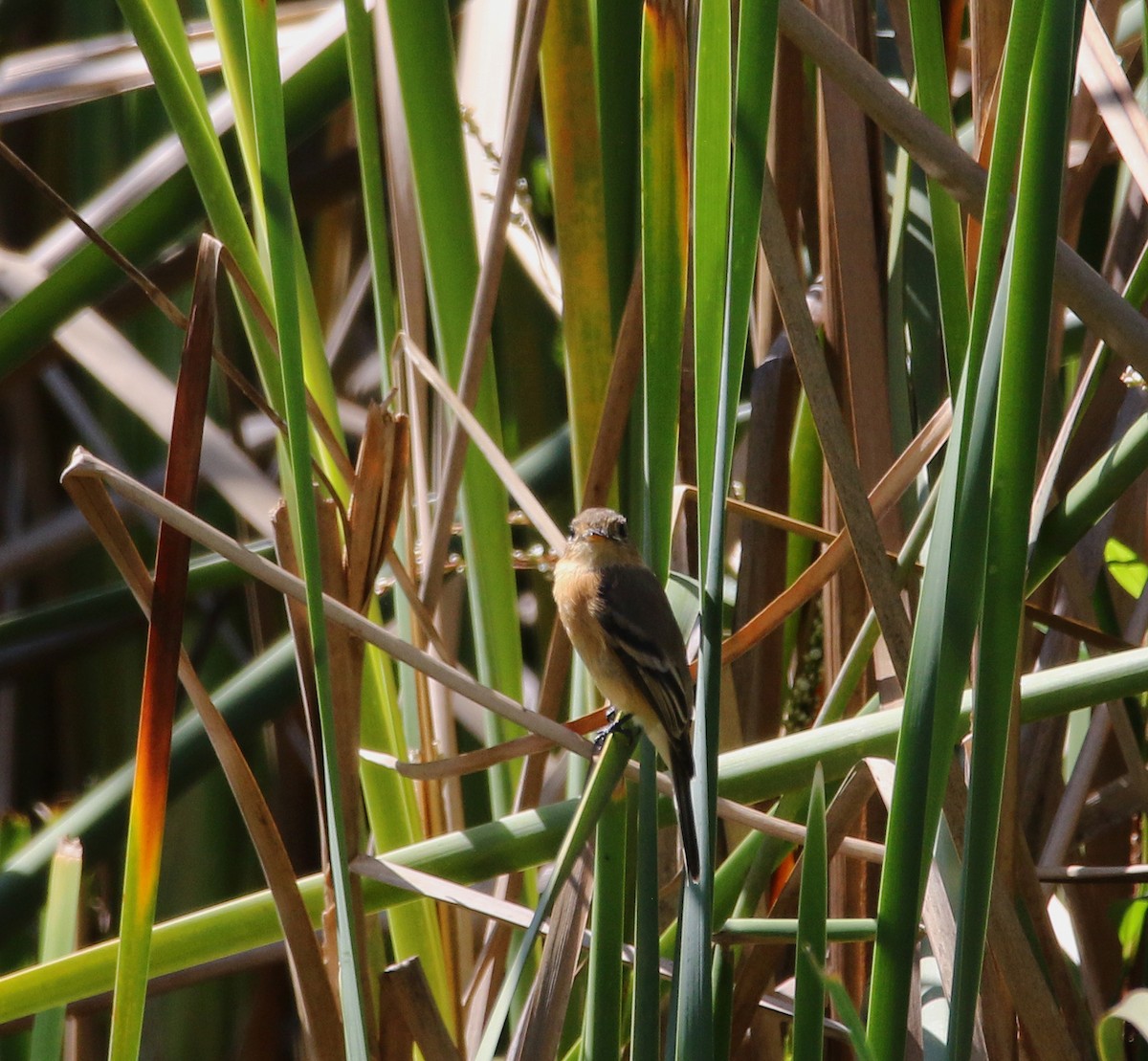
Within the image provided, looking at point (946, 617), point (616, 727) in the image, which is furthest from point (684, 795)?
point (946, 617)

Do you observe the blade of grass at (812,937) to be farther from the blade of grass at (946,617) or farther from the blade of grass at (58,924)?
the blade of grass at (58,924)

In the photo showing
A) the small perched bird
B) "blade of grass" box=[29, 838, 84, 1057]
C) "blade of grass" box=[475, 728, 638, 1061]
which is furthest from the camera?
the small perched bird

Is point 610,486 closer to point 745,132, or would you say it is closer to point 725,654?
→ point 725,654

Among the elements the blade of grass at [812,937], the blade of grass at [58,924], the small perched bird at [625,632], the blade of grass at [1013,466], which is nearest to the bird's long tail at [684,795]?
the small perched bird at [625,632]

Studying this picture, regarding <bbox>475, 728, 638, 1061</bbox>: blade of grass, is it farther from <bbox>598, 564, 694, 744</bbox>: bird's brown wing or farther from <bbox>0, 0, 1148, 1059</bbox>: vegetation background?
<bbox>598, 564, 694, 744</bbox>: bird's brown wing

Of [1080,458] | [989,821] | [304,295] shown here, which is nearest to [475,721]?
[304,295]

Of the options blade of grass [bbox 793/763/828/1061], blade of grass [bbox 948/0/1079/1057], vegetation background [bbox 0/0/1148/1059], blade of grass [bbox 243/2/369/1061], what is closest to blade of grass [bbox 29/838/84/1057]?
vegetation background [bbox 0/0/1148/1059]

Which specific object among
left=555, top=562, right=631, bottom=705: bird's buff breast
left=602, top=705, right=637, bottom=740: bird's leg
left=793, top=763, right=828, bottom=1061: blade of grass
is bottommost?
left=793, top=763, right=828, bottom=1061: blade of grass
